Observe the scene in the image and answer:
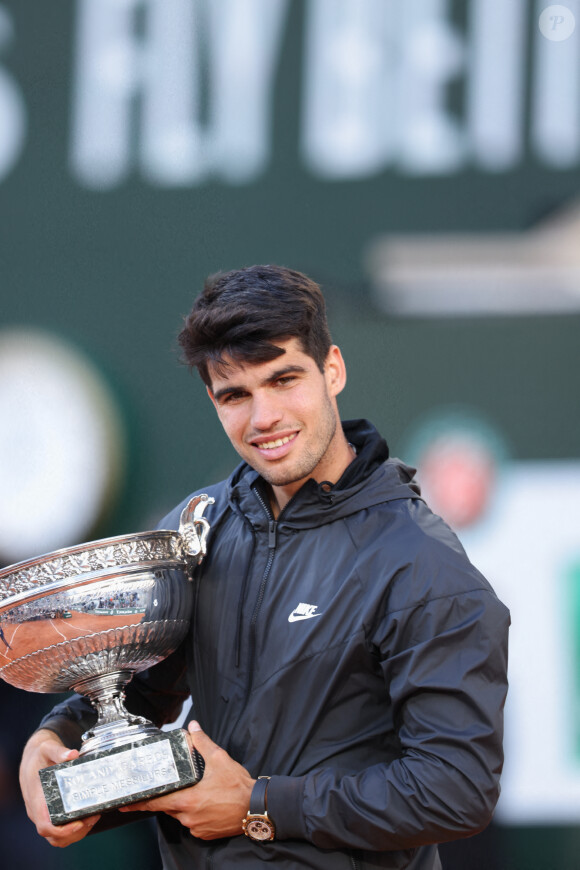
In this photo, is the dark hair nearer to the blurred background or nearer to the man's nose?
the man's nose

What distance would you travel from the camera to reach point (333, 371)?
1662 mm

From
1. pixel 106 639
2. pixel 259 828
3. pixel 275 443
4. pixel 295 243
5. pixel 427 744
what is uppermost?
pixel 295 243

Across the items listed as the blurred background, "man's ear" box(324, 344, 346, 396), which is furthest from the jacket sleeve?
the blurred background

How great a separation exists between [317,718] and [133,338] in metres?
1.21

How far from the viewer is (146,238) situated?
2389mm

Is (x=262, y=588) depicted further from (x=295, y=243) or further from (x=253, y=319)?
(x=295, y=243)

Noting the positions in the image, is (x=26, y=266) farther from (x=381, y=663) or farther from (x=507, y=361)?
(x=381, y=663)

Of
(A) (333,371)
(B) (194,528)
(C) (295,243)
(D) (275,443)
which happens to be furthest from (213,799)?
(C) (295,243)

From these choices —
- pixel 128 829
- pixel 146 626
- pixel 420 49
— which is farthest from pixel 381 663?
pixel 420 49

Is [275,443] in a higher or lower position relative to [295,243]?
lower

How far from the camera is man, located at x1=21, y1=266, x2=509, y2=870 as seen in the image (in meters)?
1.36

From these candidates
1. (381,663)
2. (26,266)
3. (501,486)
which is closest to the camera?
(381,663)

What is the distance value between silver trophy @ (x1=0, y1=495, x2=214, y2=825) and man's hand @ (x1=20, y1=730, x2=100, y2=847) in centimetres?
5

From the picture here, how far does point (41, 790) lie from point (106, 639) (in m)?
0.28
